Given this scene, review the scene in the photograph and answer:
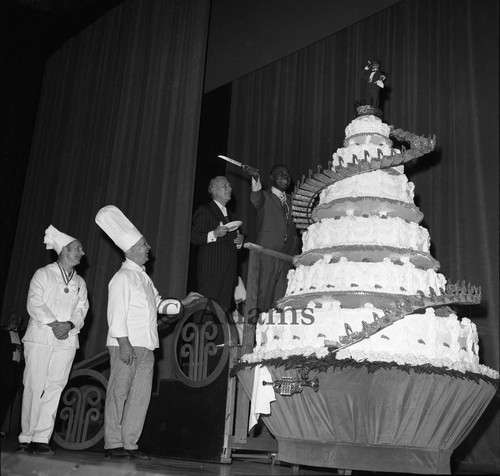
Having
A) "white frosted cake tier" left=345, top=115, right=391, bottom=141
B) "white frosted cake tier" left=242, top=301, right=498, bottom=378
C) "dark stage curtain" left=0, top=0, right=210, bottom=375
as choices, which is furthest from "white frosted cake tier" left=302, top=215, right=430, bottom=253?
"dark stage curtain" left=0, top=0, right=210, bottom=375

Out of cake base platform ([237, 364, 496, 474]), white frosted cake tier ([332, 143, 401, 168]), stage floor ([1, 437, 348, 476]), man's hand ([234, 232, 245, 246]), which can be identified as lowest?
stage floor ([1, 437, 348, 476])

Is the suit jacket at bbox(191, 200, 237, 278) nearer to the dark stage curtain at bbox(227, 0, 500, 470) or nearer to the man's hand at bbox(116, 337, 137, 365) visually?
the man's hand at bbox(116, 337, 137, 365)

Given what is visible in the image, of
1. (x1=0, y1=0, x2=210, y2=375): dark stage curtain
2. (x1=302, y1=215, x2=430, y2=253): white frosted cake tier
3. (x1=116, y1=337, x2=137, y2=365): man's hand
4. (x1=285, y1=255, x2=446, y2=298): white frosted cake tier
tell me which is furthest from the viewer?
(x1=0, y1=0, x2=210, y2=375): dark stage curtain

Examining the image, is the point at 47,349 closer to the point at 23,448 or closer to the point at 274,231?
the point at 23,448

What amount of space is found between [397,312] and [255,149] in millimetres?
3825

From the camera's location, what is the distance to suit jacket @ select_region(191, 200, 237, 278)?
14.4 ft

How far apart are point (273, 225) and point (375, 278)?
4.24 feet

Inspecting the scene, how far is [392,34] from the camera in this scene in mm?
5680

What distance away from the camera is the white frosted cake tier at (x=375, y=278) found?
130 inches

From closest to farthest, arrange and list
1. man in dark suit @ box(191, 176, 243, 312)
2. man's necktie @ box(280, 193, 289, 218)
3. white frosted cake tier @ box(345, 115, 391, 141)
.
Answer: white frosted cake tier @ box(345, 115, 391, 141) < man in dark suit @ box(191, 176, 243, 312) < man's necktie @ box(280, 193, 289, 218)

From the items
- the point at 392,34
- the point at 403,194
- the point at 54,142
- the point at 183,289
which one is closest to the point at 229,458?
the point at 403,194

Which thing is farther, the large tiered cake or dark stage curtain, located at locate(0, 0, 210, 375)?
dark stage curtain, located at locate(0, 0, 210, 375)

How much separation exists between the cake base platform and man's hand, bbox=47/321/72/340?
62.0 inches

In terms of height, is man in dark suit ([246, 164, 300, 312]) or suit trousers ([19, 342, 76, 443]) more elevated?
man in dark suit ([246, 164, 300, 312])
